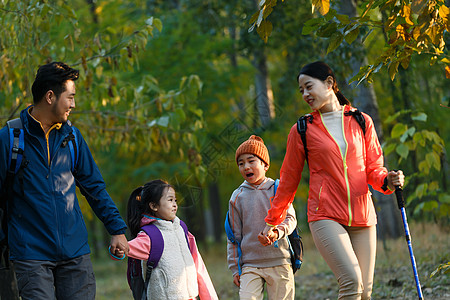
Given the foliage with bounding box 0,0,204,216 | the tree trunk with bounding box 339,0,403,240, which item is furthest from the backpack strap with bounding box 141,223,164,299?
the tree trunk with bounding box 339,0,403,240

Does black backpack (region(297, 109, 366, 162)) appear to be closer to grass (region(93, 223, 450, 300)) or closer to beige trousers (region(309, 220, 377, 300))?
beige trousers (region(309, 220, 377, 300))

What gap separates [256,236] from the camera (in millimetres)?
5258

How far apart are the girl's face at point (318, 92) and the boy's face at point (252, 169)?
0.89m

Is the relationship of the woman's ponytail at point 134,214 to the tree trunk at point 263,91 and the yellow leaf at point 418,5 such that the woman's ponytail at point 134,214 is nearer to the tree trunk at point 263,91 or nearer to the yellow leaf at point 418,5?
the yellow leaf at point 418,5

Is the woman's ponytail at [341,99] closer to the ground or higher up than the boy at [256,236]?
higher up

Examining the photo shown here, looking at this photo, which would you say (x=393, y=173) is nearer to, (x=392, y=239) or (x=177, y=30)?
(x=392, y=239)

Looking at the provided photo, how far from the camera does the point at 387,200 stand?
1055 centimetres

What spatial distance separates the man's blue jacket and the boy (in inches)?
62.3

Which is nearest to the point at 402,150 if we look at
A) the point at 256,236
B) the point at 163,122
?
the point at 163,122

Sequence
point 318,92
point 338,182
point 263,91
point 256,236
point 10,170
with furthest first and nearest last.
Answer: point 263,91 → point 256,236 → point 318,92 → point 338,182 → point 10,170

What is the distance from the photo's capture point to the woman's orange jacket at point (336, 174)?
4.50 metres

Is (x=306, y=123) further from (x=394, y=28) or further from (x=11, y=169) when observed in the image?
(x=11, y=169)

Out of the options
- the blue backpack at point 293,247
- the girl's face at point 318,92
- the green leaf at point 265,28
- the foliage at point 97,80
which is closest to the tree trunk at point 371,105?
the foliage at point 97,80

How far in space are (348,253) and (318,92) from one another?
4.05ft
